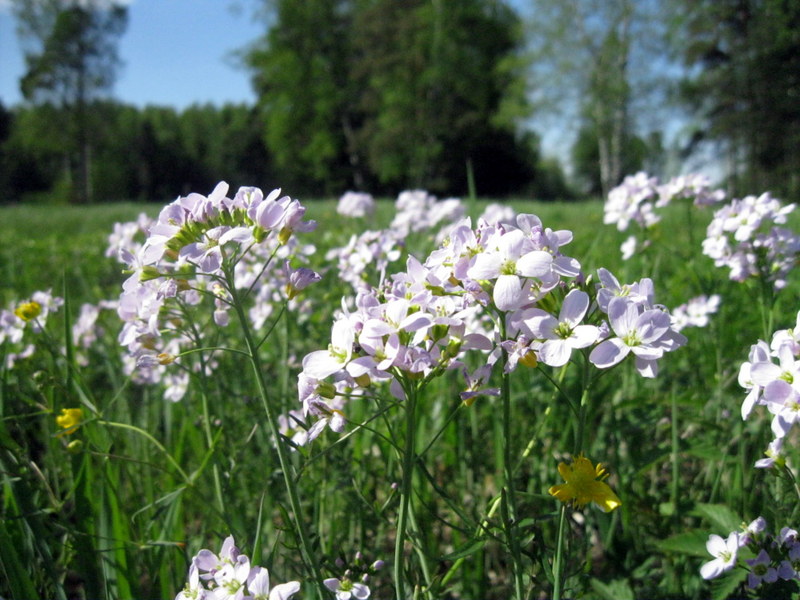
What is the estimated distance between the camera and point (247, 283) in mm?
1674

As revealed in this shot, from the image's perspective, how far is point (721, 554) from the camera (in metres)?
0.96

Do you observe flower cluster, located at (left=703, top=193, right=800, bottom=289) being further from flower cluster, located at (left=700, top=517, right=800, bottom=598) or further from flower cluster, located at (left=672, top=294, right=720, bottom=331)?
flower cluster, located at (left=700, top=517, right=800, bottom=598)

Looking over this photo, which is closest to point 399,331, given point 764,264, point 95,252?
point 764,264

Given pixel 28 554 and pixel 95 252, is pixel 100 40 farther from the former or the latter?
pixel 28 554

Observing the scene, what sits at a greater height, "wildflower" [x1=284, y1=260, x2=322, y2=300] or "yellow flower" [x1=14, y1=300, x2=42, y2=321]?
"wildflower" [x1=284, y1=260, x2=322, y2=300]

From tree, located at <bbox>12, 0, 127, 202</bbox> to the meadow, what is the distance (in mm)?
29062

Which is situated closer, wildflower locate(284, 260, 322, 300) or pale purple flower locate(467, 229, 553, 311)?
pale purple flower locate(467, 229, 553, 311)

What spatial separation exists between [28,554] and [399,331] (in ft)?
2.77

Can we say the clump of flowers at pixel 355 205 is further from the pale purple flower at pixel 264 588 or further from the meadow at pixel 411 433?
the pale purple flower at pixel 264 588

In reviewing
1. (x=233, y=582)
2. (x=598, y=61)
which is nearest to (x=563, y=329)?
(x=233, y=582)

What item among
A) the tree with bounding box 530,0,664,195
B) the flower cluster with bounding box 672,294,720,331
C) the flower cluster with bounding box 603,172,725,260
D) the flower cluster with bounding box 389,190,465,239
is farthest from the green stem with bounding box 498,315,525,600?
the tree with bounding box 530,0,664,195

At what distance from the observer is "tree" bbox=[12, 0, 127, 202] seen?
2681 centimetres

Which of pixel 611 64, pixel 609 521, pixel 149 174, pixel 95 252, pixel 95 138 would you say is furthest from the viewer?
pixel 149 174

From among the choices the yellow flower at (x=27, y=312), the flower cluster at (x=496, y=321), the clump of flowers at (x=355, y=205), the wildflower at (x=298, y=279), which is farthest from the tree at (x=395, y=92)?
the flower cluster at (x=496, y=321)
